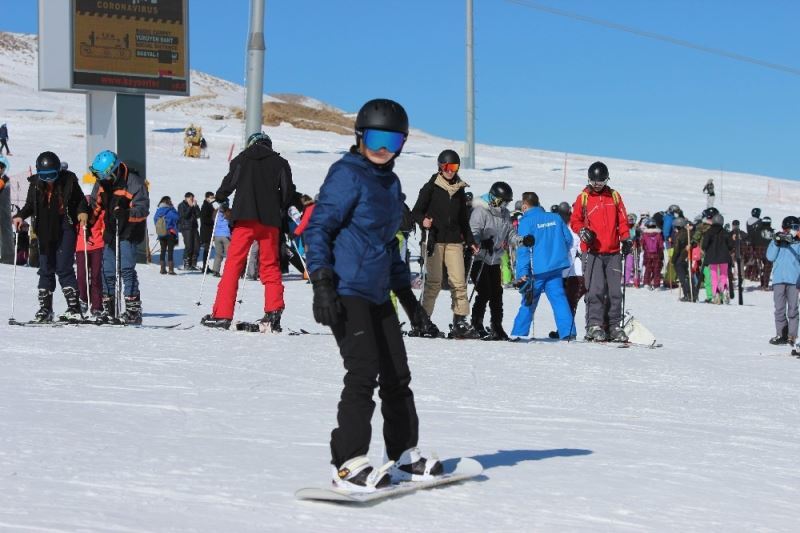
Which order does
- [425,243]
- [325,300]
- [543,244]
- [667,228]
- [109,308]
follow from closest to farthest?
1. [325,300]
2. [109,308]
3. [425,243]
4. [543,244]
5. [667,228]

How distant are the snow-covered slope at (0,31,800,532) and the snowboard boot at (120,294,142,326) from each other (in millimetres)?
926

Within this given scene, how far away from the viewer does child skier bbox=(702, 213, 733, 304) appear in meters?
22.1

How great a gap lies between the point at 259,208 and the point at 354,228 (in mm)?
5906

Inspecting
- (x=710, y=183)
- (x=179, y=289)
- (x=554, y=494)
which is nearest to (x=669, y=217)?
(x=710, y=183)

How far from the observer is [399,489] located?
5.12 metres

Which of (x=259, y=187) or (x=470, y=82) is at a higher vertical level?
(x=470, y=82)

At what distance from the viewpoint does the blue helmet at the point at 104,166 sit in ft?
39.1

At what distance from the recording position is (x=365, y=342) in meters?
5.19

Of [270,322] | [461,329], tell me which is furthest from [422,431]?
[461,329]

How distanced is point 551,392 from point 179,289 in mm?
10940

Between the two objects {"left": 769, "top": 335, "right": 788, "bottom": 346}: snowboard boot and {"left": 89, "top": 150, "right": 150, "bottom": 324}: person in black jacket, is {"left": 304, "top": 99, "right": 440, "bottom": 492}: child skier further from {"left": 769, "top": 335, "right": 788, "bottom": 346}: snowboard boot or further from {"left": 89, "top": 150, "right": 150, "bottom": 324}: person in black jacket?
{"left": 769, "top": 335, "right": 788, "bottom": 346}: snowboard boot

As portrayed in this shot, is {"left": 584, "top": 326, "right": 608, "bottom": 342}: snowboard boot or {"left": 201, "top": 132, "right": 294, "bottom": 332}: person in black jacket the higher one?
{"left": 201, "top": 132, "right": 294, "bottom": 332}: person in black jacket

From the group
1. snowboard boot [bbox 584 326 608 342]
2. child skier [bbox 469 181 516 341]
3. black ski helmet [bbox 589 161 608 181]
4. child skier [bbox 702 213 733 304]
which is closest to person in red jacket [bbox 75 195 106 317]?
child skier [bbox 469 181 516 341]

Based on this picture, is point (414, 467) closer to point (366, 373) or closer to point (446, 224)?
point (366, 373)
